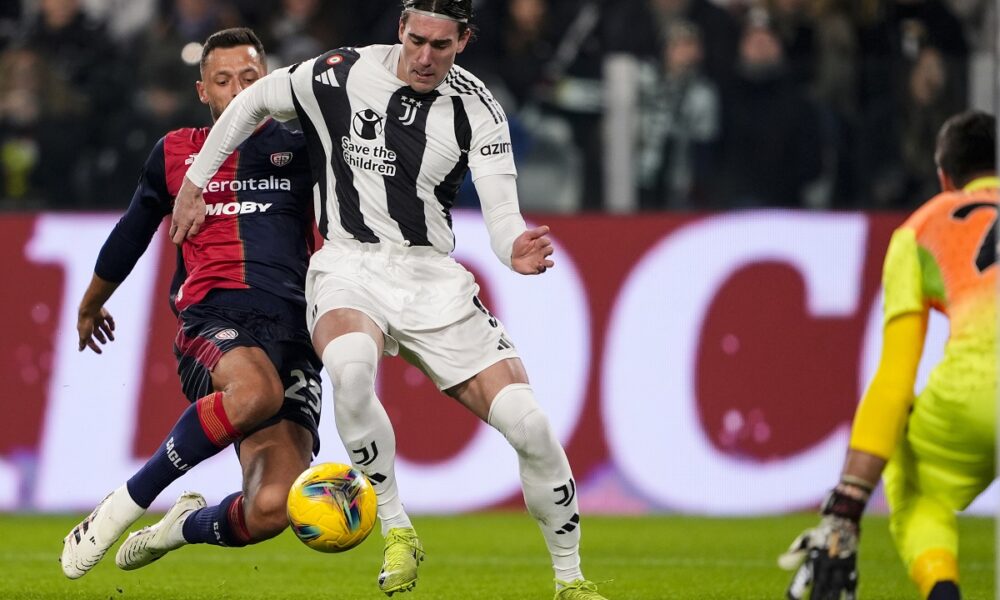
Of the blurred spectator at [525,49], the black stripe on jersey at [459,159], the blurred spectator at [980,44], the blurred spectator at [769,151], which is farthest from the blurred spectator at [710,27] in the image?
the black stripe on jersey at [459,159]

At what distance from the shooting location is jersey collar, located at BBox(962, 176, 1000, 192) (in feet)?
15.1

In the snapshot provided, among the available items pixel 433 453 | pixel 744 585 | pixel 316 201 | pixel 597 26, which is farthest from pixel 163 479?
pixel 597 26

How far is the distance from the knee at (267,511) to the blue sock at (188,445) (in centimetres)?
24

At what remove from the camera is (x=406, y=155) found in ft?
18.9

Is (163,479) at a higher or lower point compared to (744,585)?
higher

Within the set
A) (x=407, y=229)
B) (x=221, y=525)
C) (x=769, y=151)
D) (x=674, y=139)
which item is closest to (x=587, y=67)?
(x=674, y=139)

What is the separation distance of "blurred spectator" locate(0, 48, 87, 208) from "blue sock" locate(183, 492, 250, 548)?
15.7 feet

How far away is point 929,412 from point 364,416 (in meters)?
2.00

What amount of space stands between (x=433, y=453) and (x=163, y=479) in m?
4.17

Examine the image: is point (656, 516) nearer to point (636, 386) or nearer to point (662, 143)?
point (636, 386)

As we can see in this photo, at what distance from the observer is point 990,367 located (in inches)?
172

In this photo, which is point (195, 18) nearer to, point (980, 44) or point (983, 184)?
point (980, 44)

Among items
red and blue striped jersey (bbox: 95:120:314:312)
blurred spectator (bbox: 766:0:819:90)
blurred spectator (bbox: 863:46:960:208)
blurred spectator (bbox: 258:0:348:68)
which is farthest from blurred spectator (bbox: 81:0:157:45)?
blurred spectator (bbox: 863:46:960:208)

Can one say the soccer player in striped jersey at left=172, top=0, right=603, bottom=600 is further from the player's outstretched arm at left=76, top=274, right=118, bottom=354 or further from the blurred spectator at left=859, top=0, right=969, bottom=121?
the blurred spectator at left=859, top=0, right=969, bottom=121
